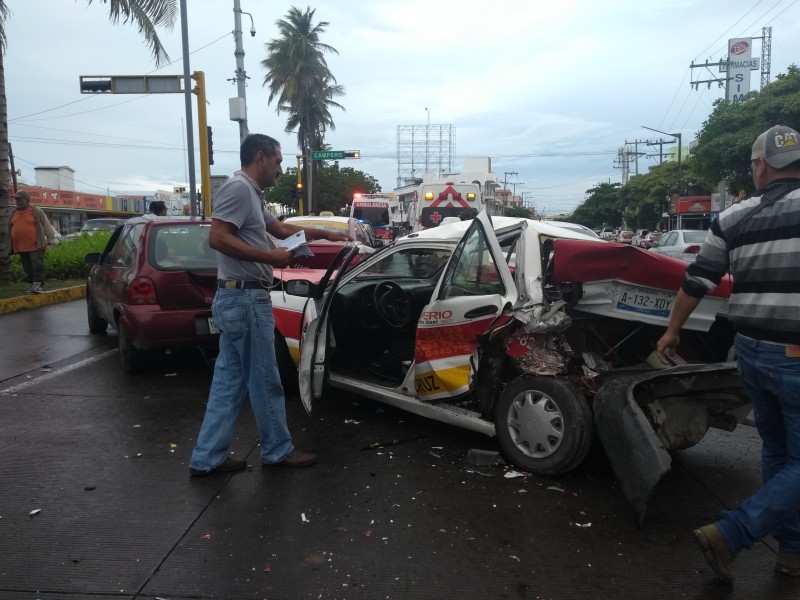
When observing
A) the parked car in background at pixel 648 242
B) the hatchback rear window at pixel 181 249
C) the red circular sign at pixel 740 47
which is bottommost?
the parked car in background at pixel 648 242

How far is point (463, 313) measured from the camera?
428 centimetres

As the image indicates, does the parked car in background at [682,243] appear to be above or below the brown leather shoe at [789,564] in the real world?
above

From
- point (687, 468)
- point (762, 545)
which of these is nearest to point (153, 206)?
point (687, 468)

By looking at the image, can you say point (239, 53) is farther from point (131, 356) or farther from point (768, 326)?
point (768, 326)

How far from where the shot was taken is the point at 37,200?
47031 millimetres

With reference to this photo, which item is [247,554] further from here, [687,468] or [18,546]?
[687,468]

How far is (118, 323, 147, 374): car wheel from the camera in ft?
21.4

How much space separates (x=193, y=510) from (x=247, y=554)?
0.62m

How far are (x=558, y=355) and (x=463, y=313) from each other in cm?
65

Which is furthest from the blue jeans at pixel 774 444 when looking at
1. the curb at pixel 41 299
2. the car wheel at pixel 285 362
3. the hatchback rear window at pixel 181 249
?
the curb at pixel 41 299

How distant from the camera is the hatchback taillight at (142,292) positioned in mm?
6219

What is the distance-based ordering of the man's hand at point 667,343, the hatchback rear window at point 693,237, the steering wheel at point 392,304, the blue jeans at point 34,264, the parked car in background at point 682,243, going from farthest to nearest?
the hatchback rear window at point 693,237 < the parked car in background at point 682,243 < the blue jeans at point 34,264 < the steering wheel at point 392,304 < the man's hand at point 667,343

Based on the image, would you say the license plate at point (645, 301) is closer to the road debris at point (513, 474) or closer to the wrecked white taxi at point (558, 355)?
the wrecked white taxi at point (558, 355)

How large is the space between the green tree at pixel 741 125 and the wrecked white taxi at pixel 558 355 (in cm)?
2158
